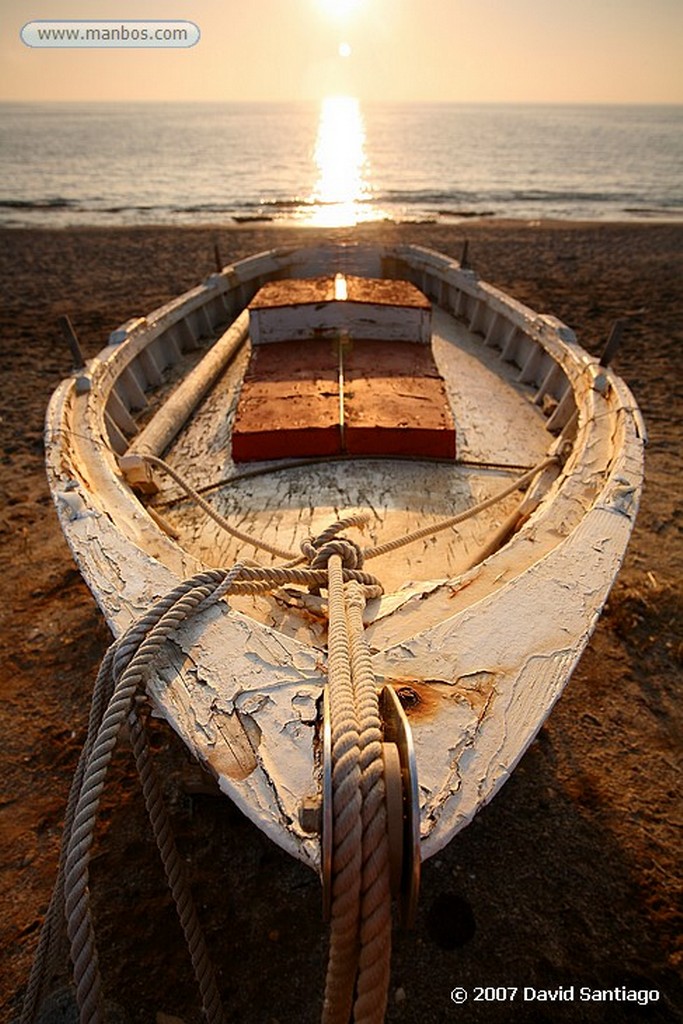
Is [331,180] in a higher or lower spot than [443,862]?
higher

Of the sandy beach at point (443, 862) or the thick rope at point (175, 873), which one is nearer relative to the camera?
the thick rope at point (175, 873)

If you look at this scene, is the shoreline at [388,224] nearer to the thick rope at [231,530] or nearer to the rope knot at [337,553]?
the thick rope at [231,530]

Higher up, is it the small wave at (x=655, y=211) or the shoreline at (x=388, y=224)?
the small wave at (x=655, y=211)

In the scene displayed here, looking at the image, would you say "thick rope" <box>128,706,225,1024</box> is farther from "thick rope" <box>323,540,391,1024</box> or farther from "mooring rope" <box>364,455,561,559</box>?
"mooring rope" <box>364,455,561,559</box>

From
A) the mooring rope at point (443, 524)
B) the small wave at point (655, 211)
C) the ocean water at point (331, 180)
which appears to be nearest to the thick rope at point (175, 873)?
the mooring rope at point (443, 524)

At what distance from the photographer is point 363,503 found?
3207 mm

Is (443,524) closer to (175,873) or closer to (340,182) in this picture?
(175,873)

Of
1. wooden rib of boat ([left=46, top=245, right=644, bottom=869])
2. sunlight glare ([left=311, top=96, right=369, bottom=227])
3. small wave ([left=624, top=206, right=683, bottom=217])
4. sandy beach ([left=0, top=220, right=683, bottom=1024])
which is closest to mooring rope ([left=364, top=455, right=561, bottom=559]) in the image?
wooden rib of boat ([left=46, top=245, right=644, bottom=869])

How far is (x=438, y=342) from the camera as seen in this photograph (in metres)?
6.20

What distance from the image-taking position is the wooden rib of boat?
1507mm

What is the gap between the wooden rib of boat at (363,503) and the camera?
1.51 metres

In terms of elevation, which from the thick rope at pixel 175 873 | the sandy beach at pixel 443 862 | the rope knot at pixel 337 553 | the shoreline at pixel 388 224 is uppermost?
the shoreline at pixel 388 224

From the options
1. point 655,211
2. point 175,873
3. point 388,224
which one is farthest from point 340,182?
point 175,873

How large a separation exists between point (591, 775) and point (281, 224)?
2731 cm
